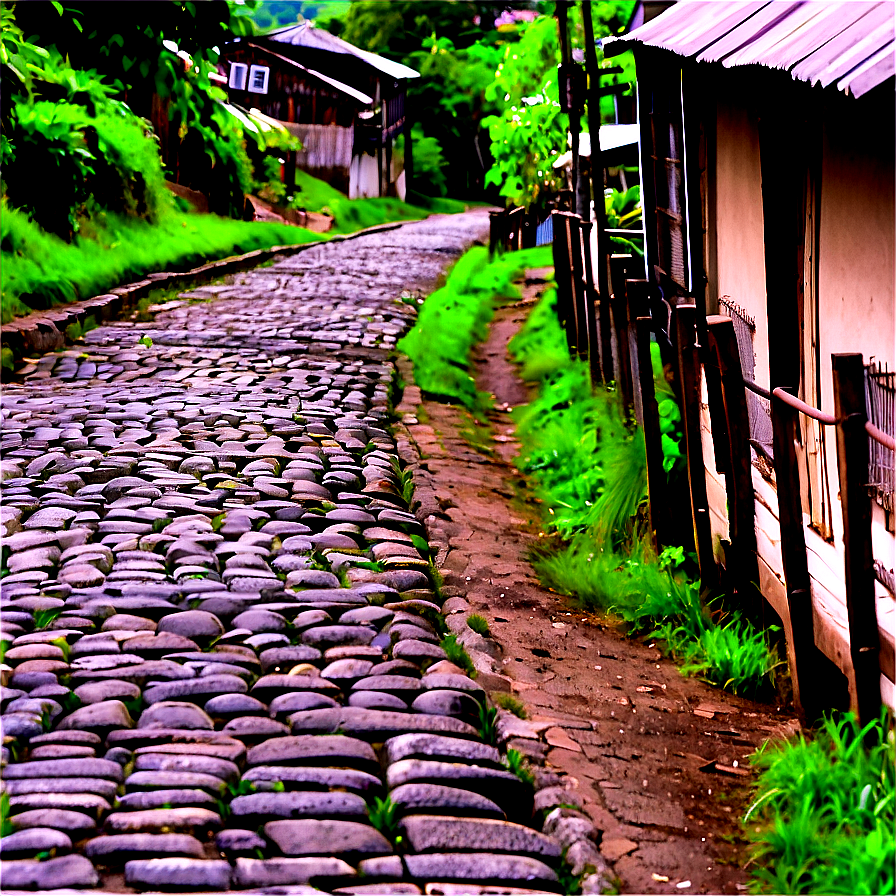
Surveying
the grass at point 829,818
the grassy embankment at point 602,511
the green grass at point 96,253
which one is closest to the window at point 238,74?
the green grass at point 96,253

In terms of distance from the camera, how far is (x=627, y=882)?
3273 millimetres

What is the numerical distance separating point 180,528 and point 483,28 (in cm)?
5326

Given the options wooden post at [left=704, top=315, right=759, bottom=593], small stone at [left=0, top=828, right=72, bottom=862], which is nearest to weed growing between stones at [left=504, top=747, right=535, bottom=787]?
small stone at [left=0, top=828, right=72, bottom=862]

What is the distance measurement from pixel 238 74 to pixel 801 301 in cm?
3783

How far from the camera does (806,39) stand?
391cm

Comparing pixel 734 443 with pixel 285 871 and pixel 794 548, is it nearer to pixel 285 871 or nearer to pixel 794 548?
Result: pixel 794 548

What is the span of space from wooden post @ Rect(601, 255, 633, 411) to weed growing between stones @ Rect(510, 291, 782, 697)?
0.24 metres

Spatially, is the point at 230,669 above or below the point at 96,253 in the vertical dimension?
below

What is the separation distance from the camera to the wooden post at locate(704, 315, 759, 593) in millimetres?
4848

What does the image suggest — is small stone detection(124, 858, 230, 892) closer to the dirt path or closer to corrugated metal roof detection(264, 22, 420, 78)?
the dirt path

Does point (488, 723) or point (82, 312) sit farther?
point (82, 312)

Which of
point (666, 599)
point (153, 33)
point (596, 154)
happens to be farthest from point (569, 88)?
point (666, 599)

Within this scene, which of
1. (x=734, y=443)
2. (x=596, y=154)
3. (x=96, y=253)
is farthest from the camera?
(x=96, y=253)

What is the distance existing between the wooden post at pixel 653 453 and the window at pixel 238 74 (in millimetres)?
36697
